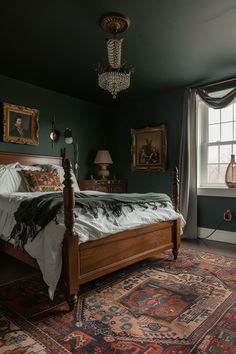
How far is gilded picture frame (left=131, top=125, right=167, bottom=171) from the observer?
4383 mm

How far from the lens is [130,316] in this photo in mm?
1731

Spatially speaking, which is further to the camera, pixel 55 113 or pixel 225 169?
pixel 55 113

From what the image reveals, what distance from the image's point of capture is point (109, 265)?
84.3 inches

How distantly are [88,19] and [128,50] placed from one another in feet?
2.28

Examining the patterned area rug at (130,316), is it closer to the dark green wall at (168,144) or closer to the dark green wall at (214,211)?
the dark green wall at (214,211)

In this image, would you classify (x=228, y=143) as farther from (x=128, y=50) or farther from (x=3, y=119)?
(x=3, y=119)

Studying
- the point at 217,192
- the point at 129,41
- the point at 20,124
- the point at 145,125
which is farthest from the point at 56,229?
the point at 145,125

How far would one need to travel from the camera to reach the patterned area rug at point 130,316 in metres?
1.44

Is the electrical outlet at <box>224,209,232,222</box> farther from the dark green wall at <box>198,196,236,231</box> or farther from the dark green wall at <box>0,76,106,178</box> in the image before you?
the dark green wall at <box>0,76,106,178</box>

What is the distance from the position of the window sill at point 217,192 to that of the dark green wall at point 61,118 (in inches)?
85.3

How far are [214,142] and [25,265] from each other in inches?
127

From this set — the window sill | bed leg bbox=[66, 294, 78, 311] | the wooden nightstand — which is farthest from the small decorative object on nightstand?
bed leg bbox=[66, 294, 78, 311]

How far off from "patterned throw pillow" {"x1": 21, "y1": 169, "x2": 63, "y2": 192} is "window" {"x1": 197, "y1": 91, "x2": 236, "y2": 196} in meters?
2.28

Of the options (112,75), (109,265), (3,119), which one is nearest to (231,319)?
(109,265)
